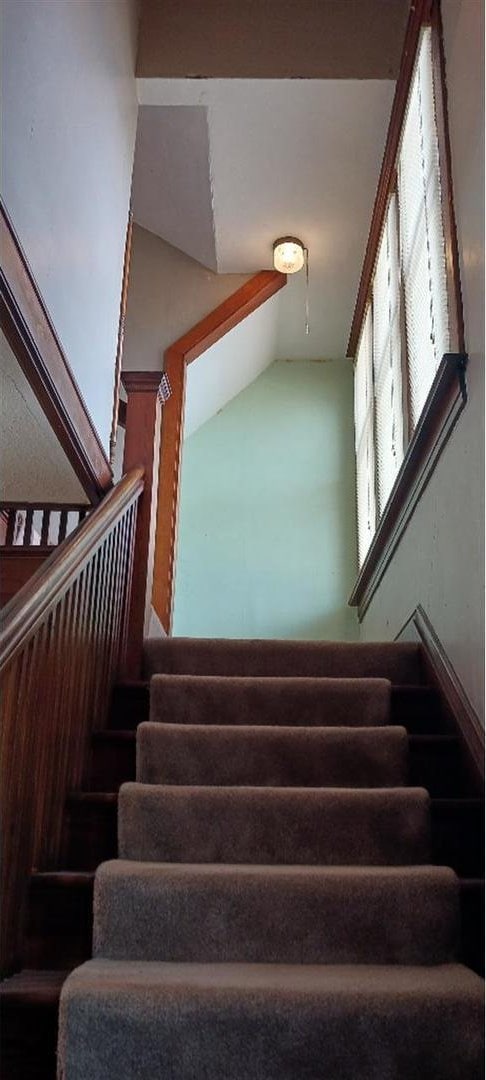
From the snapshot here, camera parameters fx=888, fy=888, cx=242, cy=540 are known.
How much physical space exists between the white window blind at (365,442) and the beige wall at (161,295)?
2.70 ft

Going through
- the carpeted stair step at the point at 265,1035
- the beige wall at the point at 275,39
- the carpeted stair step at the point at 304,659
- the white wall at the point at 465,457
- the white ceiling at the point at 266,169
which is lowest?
the carpeted stair step at the point at 265,1035

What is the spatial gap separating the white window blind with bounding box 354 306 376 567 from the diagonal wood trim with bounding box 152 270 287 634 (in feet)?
2.16

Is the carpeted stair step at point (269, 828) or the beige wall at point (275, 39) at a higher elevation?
the beige wall at point (275, 39)

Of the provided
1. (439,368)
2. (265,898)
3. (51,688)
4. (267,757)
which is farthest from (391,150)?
(265,898)

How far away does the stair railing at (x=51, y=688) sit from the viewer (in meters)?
1.66

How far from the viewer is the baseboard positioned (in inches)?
81.6

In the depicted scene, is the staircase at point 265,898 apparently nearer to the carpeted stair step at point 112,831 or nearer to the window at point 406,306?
the carpeted stair step at point 112,831

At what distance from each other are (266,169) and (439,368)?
7.95 ft

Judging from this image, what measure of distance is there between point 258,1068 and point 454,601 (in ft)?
4.13

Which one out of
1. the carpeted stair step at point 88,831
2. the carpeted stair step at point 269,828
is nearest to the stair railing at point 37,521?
the carpeted stair step at point 88,831

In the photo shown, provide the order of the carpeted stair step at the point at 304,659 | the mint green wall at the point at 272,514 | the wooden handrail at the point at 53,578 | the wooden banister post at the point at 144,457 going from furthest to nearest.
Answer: the mint green wall at the point at 272,514 → the wooden banister post at the point at 144,457 → the carpeted stair step at the point at 304,659 → the wooden handrail at the point at 53,578

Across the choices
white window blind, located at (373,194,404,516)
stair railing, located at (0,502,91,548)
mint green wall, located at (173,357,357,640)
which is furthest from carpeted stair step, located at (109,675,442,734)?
mint green wall, located at (173,357,357,640)

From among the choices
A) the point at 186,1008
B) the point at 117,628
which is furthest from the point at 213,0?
the point at 186,1008

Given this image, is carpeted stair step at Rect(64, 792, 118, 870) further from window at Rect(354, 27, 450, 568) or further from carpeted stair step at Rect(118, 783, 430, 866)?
window at Rect(354, 27, 450, 568)
